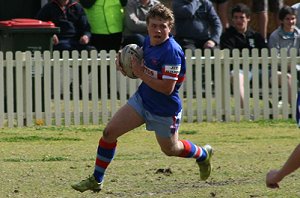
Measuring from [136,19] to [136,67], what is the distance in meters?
9.03

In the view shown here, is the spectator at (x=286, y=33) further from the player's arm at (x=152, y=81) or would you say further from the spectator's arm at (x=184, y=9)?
the player's arm at (x=152, y=81)

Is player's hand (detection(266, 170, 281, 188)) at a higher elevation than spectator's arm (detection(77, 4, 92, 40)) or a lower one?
higher

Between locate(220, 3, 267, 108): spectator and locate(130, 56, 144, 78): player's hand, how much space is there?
28.1ft

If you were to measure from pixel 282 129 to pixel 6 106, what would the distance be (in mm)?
4082

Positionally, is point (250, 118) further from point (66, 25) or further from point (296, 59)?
point (66, 25)

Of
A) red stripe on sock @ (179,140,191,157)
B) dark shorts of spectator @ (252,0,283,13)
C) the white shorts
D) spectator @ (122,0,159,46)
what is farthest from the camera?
dark shorts of spectator @ (252,0,283,13)

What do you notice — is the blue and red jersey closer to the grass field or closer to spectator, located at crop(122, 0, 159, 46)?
the grass field

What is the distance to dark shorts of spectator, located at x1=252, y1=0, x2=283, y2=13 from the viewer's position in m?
20.4

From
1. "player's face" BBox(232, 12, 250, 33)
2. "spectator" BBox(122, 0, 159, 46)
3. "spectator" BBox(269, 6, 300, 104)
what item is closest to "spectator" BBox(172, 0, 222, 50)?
"player's face" BBox(232, 12, 250, 33)

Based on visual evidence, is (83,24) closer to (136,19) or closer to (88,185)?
(136,19)

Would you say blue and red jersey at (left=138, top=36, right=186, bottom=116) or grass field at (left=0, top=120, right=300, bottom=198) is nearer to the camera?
blue and red jersey at (left=138, top=36, right=186, bottom=116)

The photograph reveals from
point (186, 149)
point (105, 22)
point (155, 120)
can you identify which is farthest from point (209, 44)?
point (155, 120)

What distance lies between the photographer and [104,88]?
56.4ft

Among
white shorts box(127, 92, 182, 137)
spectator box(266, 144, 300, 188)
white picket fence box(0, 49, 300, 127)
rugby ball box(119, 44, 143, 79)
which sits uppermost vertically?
rugby ball box(119, 44, 143, 79)
